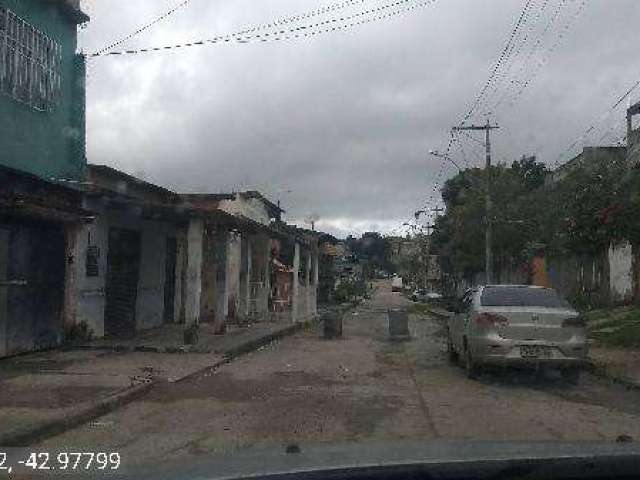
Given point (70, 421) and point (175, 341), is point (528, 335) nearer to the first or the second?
point (70, 421)

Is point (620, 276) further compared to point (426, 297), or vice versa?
point (426, 297)

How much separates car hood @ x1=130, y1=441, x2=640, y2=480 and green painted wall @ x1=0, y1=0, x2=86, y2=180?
1209 centimetres

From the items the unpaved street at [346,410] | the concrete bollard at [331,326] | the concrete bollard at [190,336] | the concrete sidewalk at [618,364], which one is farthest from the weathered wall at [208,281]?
the concrete sidewalk at [618,364]

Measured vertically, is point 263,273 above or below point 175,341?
above

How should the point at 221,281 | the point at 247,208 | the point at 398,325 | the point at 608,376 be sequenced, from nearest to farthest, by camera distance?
the point at 608,376, the point at 221,281, the point at 398,325, the point at 247,208

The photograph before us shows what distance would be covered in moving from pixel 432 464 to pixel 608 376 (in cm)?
1170

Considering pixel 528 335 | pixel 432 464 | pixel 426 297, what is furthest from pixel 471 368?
pixel 426 297

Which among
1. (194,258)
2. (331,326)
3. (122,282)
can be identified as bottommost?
(331,326)

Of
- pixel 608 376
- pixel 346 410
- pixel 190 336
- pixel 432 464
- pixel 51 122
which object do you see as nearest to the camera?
pixel 432 464

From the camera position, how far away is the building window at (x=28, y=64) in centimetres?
1373

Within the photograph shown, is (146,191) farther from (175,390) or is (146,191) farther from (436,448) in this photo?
(436,448)

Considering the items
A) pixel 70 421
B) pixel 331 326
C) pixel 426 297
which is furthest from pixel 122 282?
pixel 426 297

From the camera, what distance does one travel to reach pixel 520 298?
41.5ft

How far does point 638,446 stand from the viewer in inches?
114
